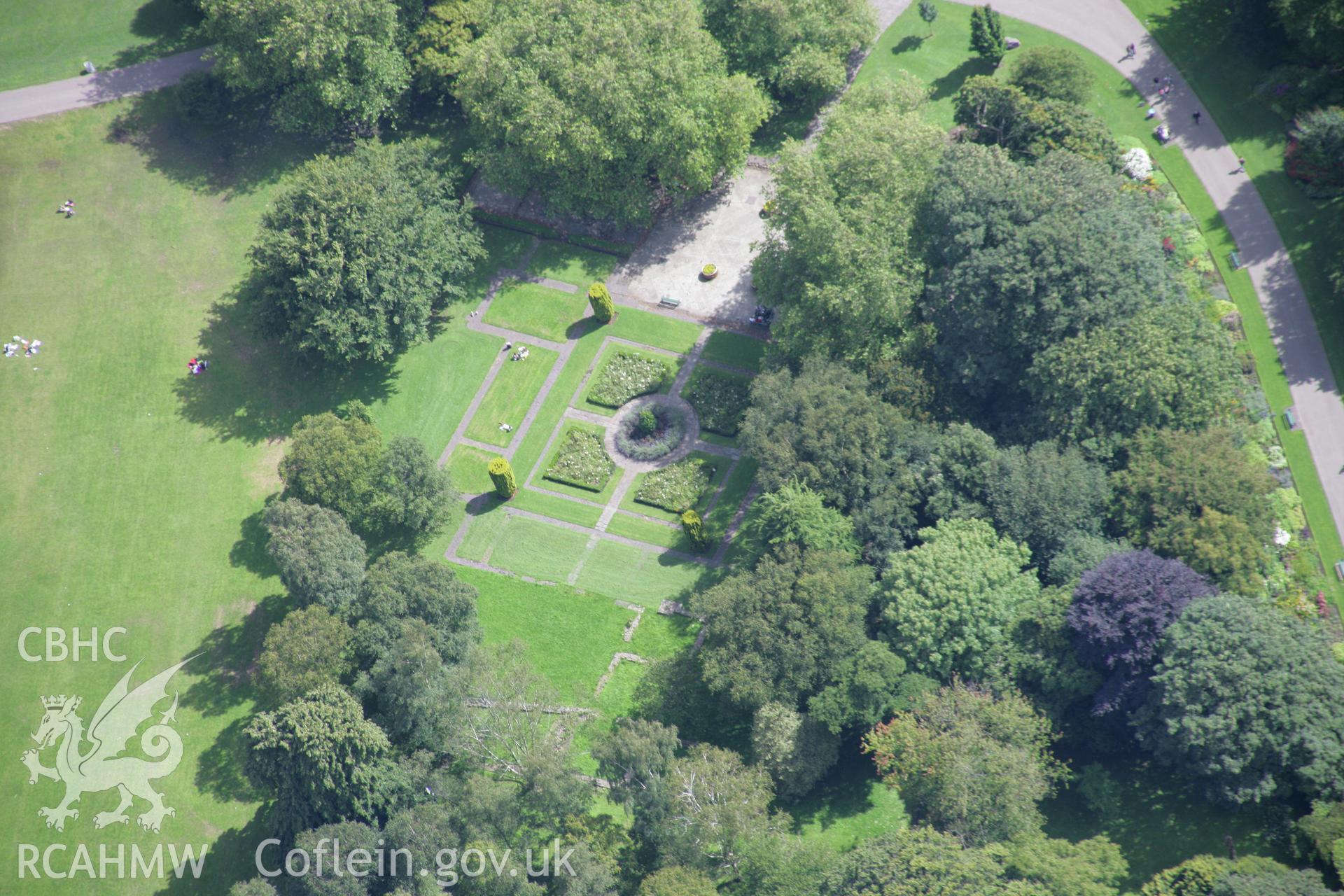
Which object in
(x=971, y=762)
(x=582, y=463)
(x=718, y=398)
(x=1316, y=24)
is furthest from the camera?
(x=1316, y=24)

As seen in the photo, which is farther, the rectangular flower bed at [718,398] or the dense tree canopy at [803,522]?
the rectangular flower bed at [718,398]

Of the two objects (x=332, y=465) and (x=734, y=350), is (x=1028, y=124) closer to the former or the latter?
(x=734, y=350)

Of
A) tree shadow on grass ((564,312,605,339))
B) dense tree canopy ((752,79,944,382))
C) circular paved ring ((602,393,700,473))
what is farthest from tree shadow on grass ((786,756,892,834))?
tree shadow on grass ((564,312,605,339))

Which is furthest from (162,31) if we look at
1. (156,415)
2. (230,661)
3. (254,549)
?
(230,661)

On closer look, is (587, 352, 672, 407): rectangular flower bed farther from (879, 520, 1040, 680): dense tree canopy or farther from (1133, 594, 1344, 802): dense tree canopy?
(1133, 594, 1344, 802): dense tree canopy

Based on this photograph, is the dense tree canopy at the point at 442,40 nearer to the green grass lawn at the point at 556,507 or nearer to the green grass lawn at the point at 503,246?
the green grass lawn at the point at 503,246

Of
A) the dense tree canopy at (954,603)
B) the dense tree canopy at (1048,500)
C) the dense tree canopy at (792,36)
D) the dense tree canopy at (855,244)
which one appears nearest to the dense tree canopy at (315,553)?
the dense tree canopy at (855,244)
